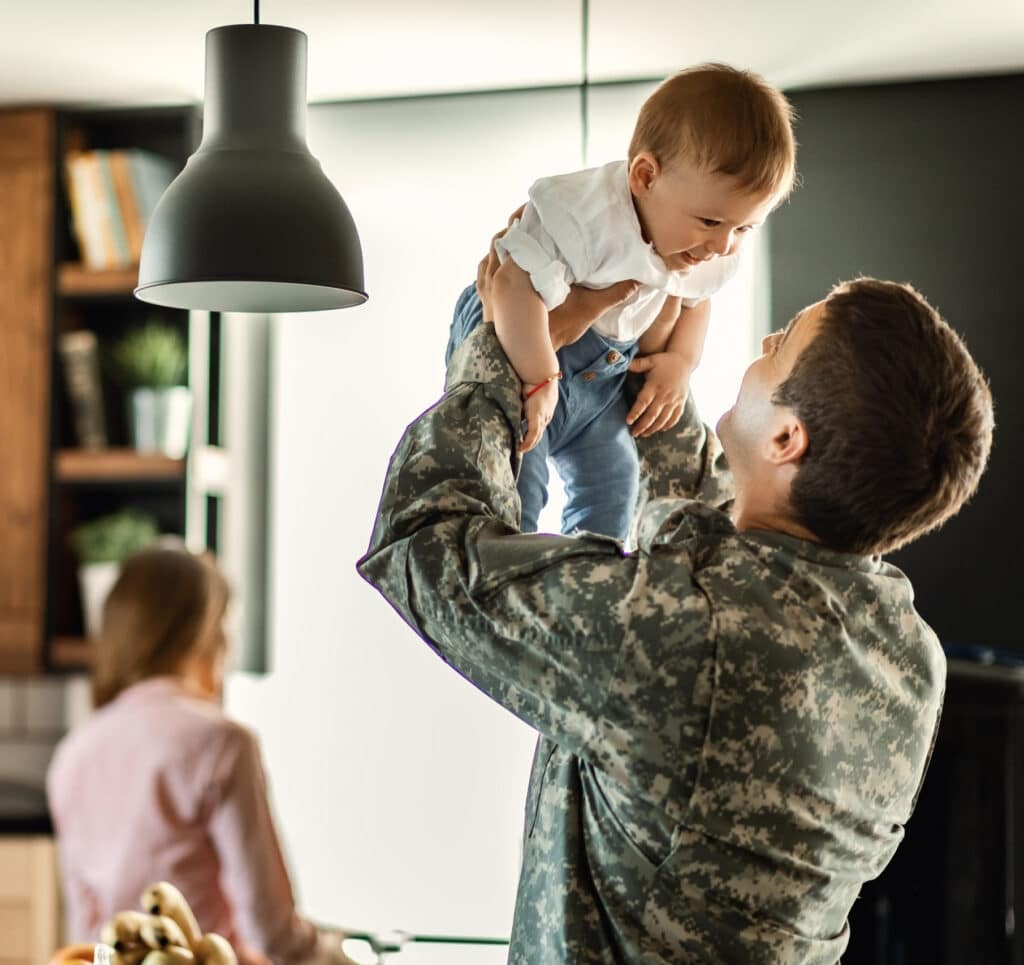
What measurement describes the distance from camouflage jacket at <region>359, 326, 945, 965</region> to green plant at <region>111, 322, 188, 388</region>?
2.52 meters

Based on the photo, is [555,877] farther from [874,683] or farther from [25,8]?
[25,8]

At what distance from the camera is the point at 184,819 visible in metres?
2.37

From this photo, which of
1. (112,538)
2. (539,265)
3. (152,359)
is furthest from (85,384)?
(539,265)

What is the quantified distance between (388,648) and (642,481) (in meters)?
2.19

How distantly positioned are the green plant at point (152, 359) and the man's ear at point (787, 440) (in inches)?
105

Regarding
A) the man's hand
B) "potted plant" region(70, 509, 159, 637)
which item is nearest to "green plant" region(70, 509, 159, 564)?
"potted plant" region(70, 509, 159, 637)

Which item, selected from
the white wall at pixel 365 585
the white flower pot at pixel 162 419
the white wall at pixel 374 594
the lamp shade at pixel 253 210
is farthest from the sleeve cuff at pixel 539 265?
the white flower pot at pixel 162 419

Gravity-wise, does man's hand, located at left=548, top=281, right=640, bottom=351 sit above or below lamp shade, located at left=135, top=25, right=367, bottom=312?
below

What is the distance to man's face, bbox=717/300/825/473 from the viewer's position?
1.05 m

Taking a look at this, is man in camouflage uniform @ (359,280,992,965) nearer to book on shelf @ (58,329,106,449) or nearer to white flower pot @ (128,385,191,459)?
white flower pot @ (128,385,191,459)

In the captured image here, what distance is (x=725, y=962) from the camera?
105 cm

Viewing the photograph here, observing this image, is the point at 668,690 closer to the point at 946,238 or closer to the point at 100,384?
the point at 946,238

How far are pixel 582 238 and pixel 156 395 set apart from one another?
2.49 m

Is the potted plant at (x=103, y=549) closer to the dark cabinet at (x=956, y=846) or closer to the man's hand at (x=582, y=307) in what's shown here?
the dark cabinet at (x=956, y=846)
